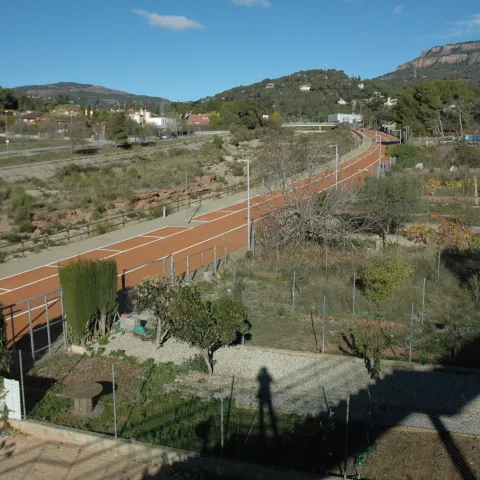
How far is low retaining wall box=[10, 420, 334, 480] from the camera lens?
1026cm

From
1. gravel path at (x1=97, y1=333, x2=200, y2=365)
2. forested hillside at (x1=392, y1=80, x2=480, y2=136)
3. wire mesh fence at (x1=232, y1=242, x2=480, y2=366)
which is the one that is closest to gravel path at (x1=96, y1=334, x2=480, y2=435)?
gravel path at (x1=97, y1=333, x2=200, y2=365)

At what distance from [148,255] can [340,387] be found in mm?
15943

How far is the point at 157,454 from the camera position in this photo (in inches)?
432

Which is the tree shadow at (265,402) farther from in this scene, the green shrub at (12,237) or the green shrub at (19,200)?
the green shrub at (19,200)

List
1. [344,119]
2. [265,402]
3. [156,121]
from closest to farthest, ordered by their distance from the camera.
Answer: [265,402]
[156,121]
[344,119]

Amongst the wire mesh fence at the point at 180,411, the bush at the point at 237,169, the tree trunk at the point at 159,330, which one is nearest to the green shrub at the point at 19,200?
the bush at the point at 237,169

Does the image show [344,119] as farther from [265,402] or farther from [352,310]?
[265,402]

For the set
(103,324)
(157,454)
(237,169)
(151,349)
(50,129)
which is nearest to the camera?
(157,454)

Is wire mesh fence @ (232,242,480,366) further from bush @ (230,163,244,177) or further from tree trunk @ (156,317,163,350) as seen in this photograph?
bush @ (230,163,244,177)

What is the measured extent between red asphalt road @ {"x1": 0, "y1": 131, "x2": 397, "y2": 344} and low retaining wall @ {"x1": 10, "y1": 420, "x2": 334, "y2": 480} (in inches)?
151

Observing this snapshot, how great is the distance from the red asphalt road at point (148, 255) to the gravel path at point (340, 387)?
5.21 metres

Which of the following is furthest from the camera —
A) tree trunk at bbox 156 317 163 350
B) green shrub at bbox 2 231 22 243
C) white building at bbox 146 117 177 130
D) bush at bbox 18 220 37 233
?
white building at bbox 146 117 177 130

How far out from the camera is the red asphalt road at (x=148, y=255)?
1955 centimetres

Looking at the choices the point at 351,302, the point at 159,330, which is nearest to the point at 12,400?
the point at 159,330
